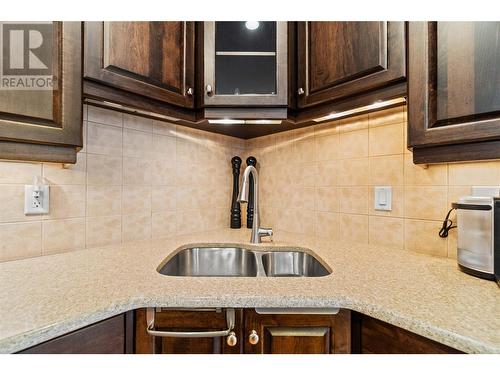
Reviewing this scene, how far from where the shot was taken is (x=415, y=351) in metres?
0.56

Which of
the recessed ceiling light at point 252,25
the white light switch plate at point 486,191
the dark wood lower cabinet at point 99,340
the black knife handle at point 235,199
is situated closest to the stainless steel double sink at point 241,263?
the black knife handle at point 235,199

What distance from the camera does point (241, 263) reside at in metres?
1.27

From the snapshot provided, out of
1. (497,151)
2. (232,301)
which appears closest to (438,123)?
(497,151)

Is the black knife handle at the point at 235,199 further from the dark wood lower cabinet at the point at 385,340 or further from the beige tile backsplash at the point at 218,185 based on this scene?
the dark wood lower cabinet at the point at 385,340

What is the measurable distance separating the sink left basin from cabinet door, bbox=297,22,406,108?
29.0 inches

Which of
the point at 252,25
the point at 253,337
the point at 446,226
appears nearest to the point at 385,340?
the point at 253,337

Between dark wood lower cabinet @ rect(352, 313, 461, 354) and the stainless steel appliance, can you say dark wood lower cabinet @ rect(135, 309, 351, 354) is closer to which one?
dark wood lower cabinet @ rect(352, 313, 461, 354)

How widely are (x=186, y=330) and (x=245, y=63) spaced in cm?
103

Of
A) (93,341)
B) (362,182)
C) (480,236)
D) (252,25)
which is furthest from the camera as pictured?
(362,182)

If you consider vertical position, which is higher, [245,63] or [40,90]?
[245,63]

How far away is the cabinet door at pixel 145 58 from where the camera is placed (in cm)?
88

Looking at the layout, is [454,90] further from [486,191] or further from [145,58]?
[145,58]

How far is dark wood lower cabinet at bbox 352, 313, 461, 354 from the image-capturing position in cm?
54

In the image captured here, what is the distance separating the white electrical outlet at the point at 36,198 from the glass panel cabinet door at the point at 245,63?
708mm
